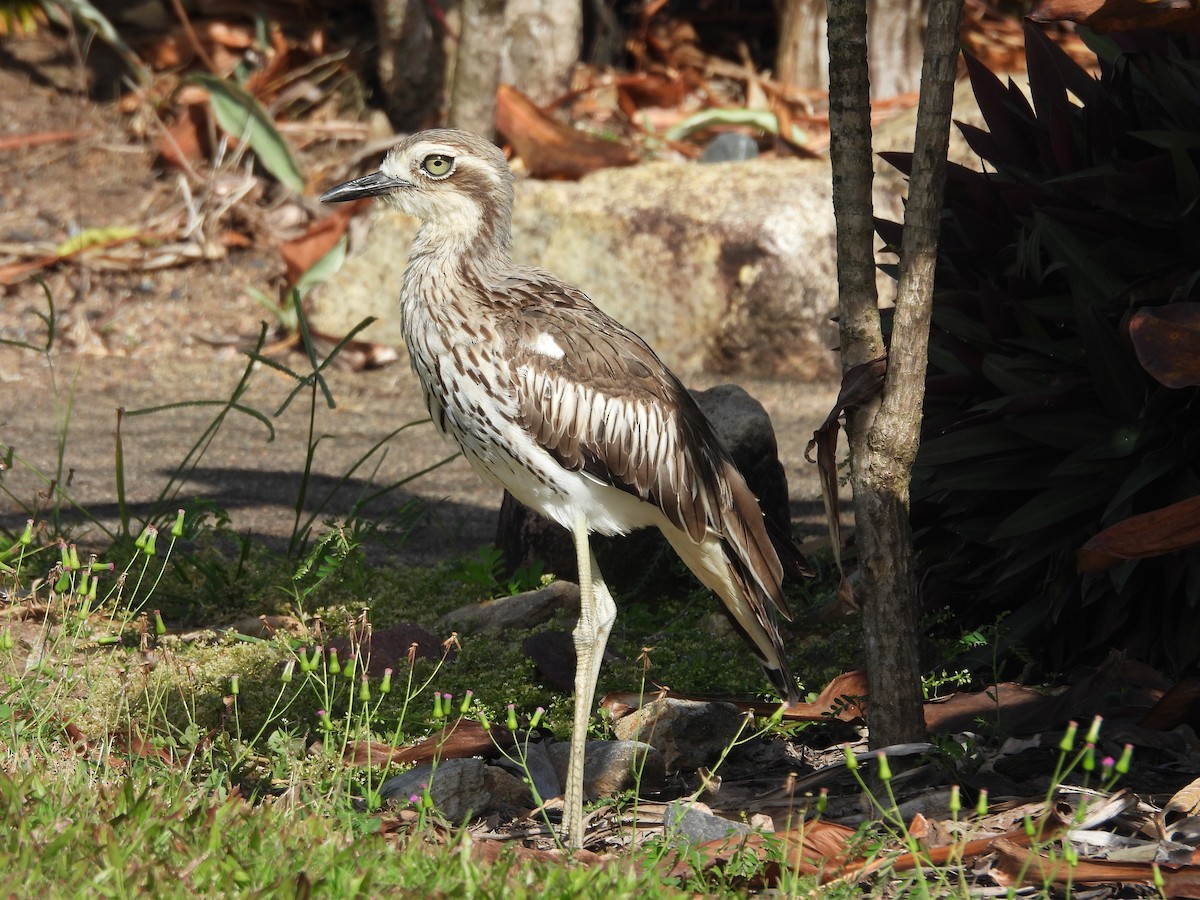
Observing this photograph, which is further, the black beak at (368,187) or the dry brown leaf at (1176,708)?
the black beak at (368,187)

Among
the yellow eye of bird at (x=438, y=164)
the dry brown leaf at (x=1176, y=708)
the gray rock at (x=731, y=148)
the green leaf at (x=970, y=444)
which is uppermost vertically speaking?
the gray rock at (x=731, y=148)

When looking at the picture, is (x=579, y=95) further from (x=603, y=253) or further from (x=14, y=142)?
(x=14, y=142)

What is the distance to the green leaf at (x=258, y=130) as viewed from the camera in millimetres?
10586

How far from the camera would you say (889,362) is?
11.4ft

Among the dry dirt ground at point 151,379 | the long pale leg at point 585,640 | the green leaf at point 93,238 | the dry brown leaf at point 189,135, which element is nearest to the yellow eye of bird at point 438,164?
the long pale leg at point 585,640

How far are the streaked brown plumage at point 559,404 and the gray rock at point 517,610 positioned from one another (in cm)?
81

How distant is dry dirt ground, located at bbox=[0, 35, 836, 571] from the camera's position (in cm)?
681

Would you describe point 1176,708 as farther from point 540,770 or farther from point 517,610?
point 517,610

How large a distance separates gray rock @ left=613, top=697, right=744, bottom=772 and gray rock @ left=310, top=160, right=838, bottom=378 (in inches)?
196

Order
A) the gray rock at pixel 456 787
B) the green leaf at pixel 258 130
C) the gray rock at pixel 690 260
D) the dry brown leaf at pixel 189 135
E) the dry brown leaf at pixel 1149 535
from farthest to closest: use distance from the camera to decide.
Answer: the dry brown leaf at pixel 189 135
the green leaf at pixel 258 130
the gray rock at pixel 690 260
the gray rock at pixel 456 787
the dry brown leaf at pixel 1149 535

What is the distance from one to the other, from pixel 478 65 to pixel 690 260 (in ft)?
6.62

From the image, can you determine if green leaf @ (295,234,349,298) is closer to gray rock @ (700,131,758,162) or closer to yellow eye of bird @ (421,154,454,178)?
gray rock @ (700,131,758,162)

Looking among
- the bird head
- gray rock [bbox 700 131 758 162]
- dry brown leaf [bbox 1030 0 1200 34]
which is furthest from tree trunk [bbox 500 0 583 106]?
dry brown leaf [bbox 1030 0 1200 34]

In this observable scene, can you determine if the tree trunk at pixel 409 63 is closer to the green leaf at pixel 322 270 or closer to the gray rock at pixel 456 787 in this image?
the green leaf at pixel 322 270
